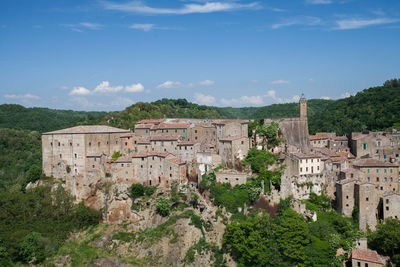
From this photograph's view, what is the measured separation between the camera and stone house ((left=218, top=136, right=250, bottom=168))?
162ft

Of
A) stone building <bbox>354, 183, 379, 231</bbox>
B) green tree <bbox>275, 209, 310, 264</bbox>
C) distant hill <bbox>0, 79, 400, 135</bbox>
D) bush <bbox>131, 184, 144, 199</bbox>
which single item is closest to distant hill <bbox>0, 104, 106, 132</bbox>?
distant hill <bbox>0, 79, 400, 135</bbox>

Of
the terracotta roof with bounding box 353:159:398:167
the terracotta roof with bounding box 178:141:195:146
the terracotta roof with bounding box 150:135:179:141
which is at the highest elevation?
the terracotta roof with bounding box 150:135:179:141

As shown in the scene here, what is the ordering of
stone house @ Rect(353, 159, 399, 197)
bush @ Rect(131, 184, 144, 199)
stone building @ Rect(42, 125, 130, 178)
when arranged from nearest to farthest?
1. stone house @ Rect(353, 159, 399, 197)
2. bush @ Rect(131, 184, 144, 199)
3. stone building @ Rect(42, 125, 130, 178)

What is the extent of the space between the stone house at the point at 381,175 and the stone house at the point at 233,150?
580 inches

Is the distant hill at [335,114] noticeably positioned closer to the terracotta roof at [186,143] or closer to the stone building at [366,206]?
the terracotta roof at [186,143]

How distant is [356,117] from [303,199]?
45.0 meters

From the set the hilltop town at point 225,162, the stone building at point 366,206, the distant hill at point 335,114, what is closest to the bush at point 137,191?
the hilltop town at point 225,162

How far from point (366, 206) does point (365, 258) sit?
6.89m

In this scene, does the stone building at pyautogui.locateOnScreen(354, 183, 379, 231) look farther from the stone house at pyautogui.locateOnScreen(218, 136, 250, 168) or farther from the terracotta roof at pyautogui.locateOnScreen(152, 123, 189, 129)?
the terracotta roof at pyautogui.locateOnScreen(152, 123, 189, 129)

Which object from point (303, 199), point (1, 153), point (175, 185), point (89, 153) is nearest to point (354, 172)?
point (303, 199)

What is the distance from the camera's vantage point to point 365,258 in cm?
3706

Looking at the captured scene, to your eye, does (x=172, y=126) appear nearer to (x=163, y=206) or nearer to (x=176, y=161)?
(x=176, y=161)

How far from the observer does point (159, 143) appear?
54.4 metres

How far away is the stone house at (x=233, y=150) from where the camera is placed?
162 feet
